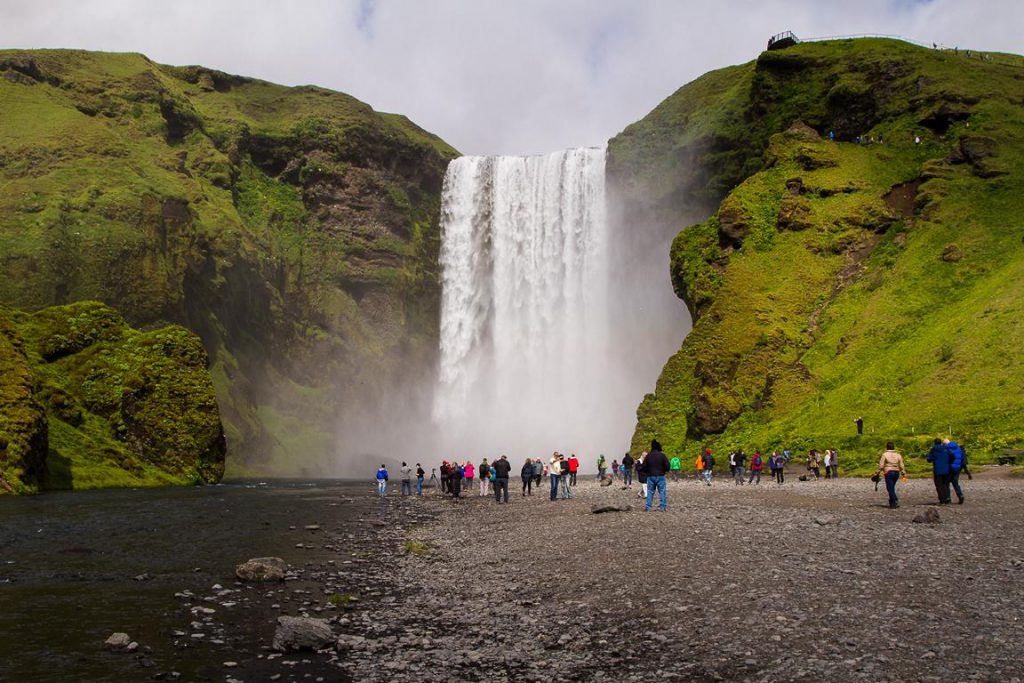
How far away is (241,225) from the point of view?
10894cm

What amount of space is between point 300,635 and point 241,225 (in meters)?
104

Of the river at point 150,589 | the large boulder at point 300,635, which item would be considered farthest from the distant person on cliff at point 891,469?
the large boulder at point 300,635

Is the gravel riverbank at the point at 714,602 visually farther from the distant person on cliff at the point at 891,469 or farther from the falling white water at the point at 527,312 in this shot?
the falling white water at the point at 527,312

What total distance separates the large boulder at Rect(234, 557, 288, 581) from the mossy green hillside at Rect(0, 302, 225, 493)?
1318 inches

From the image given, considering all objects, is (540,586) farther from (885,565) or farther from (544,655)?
(885,565)

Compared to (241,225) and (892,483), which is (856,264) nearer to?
(892,483)

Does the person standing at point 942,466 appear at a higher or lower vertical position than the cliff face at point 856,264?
lower

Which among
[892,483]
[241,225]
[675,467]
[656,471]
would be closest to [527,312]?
[241,225]

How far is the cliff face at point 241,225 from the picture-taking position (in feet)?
294

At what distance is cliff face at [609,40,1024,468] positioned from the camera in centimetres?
4234

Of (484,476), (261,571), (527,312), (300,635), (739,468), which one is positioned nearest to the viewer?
(300,635)

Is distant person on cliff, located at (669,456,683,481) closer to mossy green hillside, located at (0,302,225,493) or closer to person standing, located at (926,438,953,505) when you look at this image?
person standing, located at (926,438,953,505)

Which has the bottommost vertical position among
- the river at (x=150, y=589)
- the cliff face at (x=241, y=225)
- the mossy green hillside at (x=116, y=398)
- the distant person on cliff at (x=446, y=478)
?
the river at (x=150, y=589)

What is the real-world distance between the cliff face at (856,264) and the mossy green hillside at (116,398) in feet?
104
